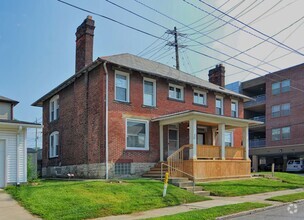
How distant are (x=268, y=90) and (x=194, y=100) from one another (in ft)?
90.6

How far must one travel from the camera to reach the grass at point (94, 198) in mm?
10266

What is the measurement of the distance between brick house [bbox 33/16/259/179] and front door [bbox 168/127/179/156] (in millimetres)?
61

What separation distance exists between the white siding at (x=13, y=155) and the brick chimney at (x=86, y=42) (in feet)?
22.3

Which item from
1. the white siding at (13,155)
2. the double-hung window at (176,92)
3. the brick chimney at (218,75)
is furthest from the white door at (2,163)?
the brick chimney at (218,75)

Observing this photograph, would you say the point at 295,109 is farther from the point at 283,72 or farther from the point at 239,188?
the point at 239,188

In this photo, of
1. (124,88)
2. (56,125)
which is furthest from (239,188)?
(56,125)

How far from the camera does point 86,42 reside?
68.6 feet

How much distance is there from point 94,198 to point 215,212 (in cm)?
398

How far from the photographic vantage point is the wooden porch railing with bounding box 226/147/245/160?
20781 millimetres

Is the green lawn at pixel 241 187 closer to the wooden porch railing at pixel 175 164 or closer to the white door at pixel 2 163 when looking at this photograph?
the wooden porch railing at pixel 175 164

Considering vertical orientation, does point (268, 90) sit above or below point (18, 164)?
above

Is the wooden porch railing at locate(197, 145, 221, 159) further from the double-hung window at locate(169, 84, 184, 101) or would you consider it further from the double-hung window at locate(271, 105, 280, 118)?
the double-hung window at locate(271, 105, 280, 118)

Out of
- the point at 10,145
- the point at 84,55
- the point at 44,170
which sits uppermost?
the point at 84,55

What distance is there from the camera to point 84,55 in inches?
829
